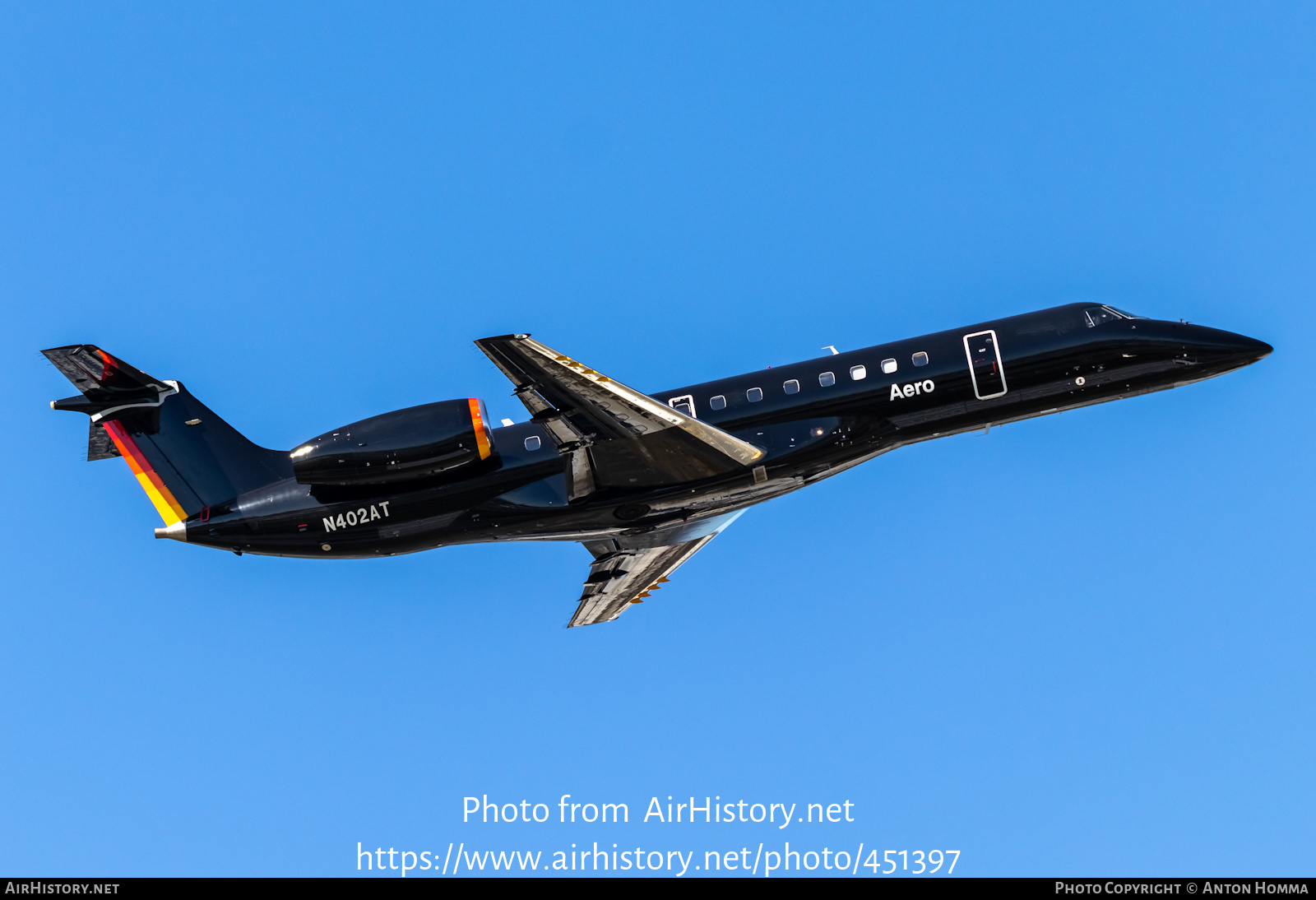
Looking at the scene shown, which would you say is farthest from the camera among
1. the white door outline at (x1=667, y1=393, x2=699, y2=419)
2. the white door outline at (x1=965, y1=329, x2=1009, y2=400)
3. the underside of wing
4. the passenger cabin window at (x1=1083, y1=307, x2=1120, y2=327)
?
the underside of wing

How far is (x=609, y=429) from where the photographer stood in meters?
23.8

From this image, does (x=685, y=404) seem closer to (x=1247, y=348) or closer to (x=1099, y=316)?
(x=1099, y=316)

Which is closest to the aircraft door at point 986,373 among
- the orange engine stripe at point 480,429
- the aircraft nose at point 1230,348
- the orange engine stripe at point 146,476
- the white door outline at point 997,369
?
the white door outline at point 997,369

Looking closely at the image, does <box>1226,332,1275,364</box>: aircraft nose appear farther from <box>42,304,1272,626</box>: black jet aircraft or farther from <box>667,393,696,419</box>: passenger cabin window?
<box>667,393,696,419</box>: passenger cabin window

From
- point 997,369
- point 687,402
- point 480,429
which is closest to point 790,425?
point 687,402

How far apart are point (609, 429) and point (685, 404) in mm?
2107

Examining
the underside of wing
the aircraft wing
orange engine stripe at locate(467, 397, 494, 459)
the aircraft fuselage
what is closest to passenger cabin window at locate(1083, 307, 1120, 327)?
the aircraft fuselage

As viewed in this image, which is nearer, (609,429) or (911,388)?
(609,429)

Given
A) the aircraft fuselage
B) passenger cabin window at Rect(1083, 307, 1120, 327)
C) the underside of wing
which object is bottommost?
the underside of wing

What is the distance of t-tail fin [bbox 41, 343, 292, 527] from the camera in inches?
1036

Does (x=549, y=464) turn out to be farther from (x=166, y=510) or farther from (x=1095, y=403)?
(x=1095, y=403)

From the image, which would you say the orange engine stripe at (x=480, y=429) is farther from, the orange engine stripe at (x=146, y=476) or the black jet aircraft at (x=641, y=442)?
the orange engine stripe at (x=146, y=476)

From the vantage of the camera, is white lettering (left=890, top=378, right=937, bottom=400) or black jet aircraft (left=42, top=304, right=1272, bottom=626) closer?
black jet aircraft (left=42, top=304, right=1272, bottom=626)

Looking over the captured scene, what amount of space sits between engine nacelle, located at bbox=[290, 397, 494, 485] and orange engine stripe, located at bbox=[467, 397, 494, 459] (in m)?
0.02
